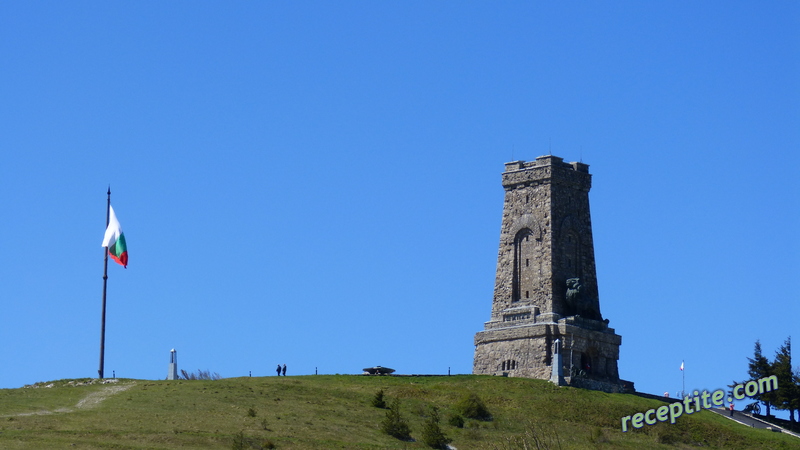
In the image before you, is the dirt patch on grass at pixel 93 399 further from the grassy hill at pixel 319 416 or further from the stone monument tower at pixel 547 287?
the stone monument tower at pixel 547 287

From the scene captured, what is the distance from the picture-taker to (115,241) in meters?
89.0

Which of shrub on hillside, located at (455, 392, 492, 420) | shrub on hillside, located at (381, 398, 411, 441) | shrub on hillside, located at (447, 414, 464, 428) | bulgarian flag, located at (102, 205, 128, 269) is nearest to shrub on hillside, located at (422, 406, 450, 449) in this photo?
shrub on hillside, located at (381, 398, 411, 441)

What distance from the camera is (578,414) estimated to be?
9094cm

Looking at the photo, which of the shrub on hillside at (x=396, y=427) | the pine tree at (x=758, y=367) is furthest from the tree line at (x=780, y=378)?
the shrub on hillside at (x=396, y=427)

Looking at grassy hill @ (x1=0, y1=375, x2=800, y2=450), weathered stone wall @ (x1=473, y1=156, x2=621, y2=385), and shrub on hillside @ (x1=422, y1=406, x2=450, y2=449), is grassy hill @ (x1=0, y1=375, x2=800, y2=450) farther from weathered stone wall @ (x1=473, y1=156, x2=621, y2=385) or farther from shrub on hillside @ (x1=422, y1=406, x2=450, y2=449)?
weathered stone wall @ (x1=473, y1=156, x2=621, y2=385)

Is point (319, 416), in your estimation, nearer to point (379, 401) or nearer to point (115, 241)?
point (379, 401)

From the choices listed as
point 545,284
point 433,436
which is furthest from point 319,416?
point 545,284

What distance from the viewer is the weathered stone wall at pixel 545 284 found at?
340ft

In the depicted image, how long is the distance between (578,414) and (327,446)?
906 inches

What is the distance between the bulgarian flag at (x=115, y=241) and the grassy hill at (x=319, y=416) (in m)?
6.71

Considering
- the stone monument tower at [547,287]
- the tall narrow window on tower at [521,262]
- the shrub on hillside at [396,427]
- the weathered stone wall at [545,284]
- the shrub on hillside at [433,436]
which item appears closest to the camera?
the shrub on hillside at [433,436]

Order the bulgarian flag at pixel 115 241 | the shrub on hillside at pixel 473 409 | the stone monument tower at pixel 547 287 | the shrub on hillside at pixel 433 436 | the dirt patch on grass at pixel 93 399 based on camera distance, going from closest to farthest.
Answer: the dirt patch on grass at pixel 93 399
the shrub on hillside at pixel 433 436
the shrub on hillside at pixel 473 409
the bulgarian flag at pixel 115 241
the stone monument tower at pixel 547 287

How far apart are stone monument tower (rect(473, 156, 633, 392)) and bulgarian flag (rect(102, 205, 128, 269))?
2643 centimetres

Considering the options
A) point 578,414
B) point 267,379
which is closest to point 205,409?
point 267,379
